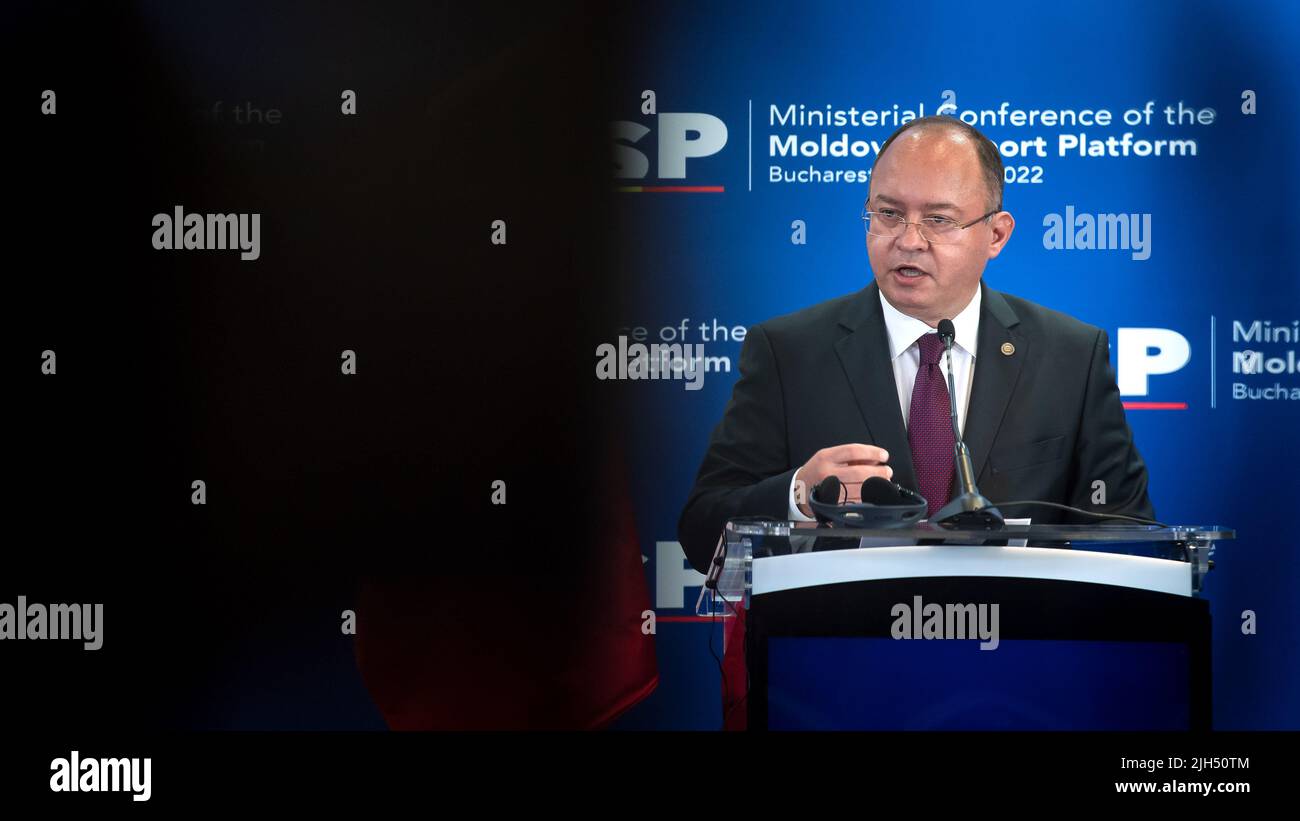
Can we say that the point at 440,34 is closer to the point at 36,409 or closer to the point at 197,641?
Result: the point at 36,409

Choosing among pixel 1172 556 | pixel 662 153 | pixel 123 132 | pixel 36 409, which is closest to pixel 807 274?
pixel 662 153

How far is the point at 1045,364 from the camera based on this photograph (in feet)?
12.7

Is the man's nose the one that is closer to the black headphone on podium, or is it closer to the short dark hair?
the short dark hair

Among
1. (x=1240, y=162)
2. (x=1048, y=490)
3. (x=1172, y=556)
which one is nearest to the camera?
(x=1172, y=556)

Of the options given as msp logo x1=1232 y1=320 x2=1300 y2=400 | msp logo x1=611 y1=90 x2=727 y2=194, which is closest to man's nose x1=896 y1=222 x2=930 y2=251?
msp logo x1=611 y1=90 x2=727 y2=194

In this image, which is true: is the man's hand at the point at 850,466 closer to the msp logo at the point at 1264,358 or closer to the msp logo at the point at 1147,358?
the msp logo at the point at 1147,358

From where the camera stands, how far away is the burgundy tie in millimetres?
3730

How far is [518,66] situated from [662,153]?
1.66 feet

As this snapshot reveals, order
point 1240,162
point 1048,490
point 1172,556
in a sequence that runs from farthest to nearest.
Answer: point 1240,162 → point 1048,490 → point 1172,556

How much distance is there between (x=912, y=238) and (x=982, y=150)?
13.5 inches

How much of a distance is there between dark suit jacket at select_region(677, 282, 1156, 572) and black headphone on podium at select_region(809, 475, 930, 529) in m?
0.97

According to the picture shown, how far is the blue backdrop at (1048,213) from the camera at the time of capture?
411cm
